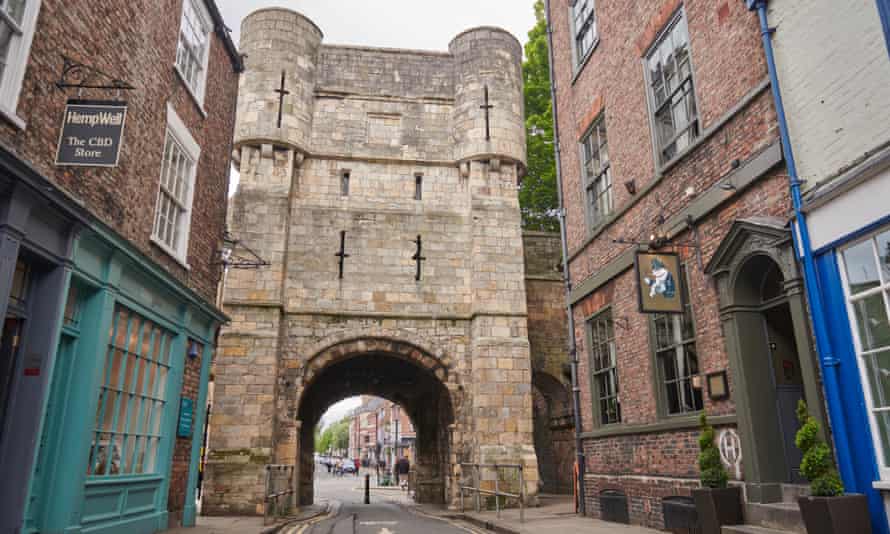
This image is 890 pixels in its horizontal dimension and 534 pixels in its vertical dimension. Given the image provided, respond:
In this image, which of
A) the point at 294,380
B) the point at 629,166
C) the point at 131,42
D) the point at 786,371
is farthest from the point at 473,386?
the point at 131,42

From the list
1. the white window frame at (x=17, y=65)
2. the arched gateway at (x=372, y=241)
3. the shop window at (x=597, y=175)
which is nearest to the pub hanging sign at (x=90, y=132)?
the white window frame at (x=17, y=65)

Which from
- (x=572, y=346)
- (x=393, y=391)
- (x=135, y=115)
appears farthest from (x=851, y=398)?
(x=393, y=391)

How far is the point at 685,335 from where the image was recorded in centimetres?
872

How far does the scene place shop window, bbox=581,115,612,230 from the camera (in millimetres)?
11602

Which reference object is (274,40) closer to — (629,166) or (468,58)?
(468,58)

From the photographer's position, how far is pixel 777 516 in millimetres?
6480

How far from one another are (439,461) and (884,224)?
1632cm

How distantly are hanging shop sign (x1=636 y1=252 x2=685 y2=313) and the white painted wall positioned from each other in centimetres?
217

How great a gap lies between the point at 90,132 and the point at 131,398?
3795mm

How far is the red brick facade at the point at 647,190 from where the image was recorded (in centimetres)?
761

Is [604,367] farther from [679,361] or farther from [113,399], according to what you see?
[113,399]

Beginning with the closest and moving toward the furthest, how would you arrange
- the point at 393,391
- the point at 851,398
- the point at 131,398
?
the point at 851,398, the point at 131,398, the point at 393,391

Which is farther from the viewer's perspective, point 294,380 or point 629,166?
point 294,380

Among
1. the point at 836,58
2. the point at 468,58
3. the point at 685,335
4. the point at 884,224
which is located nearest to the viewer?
the point at 884,224
